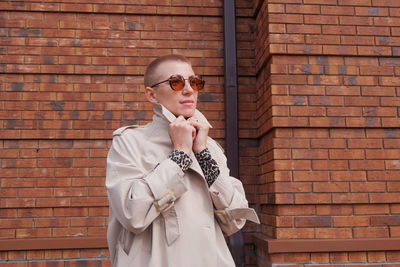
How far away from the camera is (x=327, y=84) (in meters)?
3.32

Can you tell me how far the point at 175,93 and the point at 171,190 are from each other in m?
0.44

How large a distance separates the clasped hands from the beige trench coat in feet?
0.19

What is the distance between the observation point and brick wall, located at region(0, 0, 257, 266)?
345cm

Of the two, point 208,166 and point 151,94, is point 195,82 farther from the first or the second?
point 208,166

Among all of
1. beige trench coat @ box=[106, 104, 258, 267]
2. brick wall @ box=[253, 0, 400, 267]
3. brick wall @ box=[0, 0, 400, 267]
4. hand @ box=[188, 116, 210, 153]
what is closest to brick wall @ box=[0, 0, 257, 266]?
brick wall @ box=[0, 0, 400, 267]

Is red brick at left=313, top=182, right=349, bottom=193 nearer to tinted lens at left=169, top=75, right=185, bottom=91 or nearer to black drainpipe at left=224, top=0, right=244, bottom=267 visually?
black drainpipe at left=224, top=0, right=244, bottom=267

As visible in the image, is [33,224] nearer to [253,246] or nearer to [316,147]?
[253,246]

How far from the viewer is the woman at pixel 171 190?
1.46 meters

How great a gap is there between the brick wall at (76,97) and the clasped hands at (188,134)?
2097 millimetres

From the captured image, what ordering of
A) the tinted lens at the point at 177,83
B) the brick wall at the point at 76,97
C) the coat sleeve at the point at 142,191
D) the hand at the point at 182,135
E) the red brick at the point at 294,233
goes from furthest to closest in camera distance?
the brick wall at the point at 76,97
the red brick at the point at 294,233
the tinted lens at the point at 177,83
the hand at the point at 182,135
the coat sleeve at the point at 142,191

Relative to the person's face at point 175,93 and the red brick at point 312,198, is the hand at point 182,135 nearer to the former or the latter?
the person's face at point 175,93

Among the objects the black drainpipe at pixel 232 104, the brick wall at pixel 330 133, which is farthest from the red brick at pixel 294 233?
the black drainpipe at pixel 232 104

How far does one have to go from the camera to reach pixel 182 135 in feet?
5.13

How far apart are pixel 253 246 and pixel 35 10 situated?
2901mm
